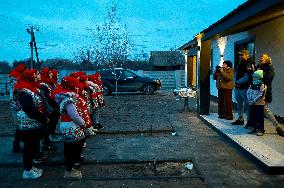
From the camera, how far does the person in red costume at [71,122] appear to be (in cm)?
561

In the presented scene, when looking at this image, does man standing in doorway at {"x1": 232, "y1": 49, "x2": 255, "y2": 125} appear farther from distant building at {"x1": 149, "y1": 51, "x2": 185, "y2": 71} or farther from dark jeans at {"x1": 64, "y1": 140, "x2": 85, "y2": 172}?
distant building at {"x1": 149, "y1": 51, "x2": 185, "y2": 71}

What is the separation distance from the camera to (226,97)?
10.6 m

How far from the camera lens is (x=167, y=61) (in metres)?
47.2

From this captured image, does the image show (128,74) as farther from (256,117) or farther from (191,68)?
(256,117)

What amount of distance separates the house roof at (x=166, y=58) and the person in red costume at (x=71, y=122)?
41.1 m

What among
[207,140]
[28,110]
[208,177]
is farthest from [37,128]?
[207,140]

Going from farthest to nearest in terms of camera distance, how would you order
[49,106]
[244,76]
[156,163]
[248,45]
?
1. [248,45]
2. [244,76]
3. [49,106]
4. [156,163]

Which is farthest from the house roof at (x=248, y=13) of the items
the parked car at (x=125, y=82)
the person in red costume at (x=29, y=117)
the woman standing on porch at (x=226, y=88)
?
the parked car at (x=125, y=82)

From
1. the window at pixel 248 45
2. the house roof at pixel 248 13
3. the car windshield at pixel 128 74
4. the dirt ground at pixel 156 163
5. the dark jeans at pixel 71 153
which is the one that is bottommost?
the dirt ground at pixel 156 163

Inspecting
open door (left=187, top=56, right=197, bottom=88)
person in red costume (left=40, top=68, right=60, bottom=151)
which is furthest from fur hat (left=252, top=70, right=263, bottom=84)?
open door (left=187, top=56, right=197, bottom=88)

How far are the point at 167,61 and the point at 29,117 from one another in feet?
138

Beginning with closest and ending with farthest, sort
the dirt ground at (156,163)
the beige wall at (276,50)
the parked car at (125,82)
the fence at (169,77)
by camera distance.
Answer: the dirt ground at (156,163)
the beige wall at (276,50)
the parked car at (125,82)
the fence at (169,77)

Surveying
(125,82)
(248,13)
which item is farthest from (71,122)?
(125,82)

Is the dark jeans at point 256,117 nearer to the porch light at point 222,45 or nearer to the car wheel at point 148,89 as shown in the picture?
the porch light at point 222,45
